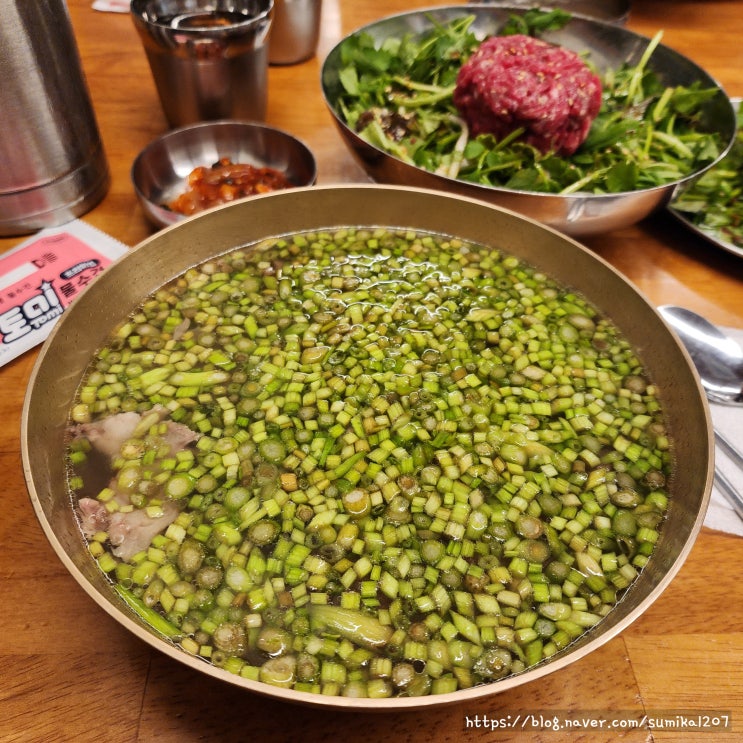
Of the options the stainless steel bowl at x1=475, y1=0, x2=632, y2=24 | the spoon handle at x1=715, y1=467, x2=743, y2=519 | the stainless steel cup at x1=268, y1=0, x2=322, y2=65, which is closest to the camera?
the spoon handle at x1=715, y1=467, x2=743, y2=519

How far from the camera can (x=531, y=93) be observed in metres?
1.64

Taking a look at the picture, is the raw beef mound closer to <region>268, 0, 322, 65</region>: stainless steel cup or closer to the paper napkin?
<region>268, 0, 322, 65</region>: stainless steel cup

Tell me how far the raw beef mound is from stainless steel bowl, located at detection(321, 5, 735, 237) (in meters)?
0.32

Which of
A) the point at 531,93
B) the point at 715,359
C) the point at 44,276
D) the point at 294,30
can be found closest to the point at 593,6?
the point at 294,30

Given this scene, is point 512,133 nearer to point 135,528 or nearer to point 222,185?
point 222,185

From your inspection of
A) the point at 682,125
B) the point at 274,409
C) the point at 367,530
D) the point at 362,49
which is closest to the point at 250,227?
the point at 274,409

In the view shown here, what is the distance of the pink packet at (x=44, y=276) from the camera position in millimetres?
1484

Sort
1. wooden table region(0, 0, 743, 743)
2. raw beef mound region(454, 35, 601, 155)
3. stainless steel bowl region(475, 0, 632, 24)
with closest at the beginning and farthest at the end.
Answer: wooden table region(0, 0, 743, 743)
raw beef mound region(454, 35, 601, 155)
stainless steel bowl region(475, 0, 632, 24)

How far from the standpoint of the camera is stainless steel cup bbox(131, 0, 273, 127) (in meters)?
1.77

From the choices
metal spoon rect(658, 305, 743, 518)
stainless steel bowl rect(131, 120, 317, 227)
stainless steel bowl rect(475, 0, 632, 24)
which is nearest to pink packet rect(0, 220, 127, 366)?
stainless steel bowl rect(131, 120, 317, 227)

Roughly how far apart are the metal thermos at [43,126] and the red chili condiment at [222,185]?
0.97 feet

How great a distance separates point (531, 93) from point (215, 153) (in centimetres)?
104

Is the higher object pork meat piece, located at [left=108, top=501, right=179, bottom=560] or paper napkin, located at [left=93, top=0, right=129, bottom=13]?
paper napkin, located at [left=93, top=0, right=129, bottom=13]

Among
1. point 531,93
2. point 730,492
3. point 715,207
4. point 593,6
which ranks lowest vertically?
point 730,492
